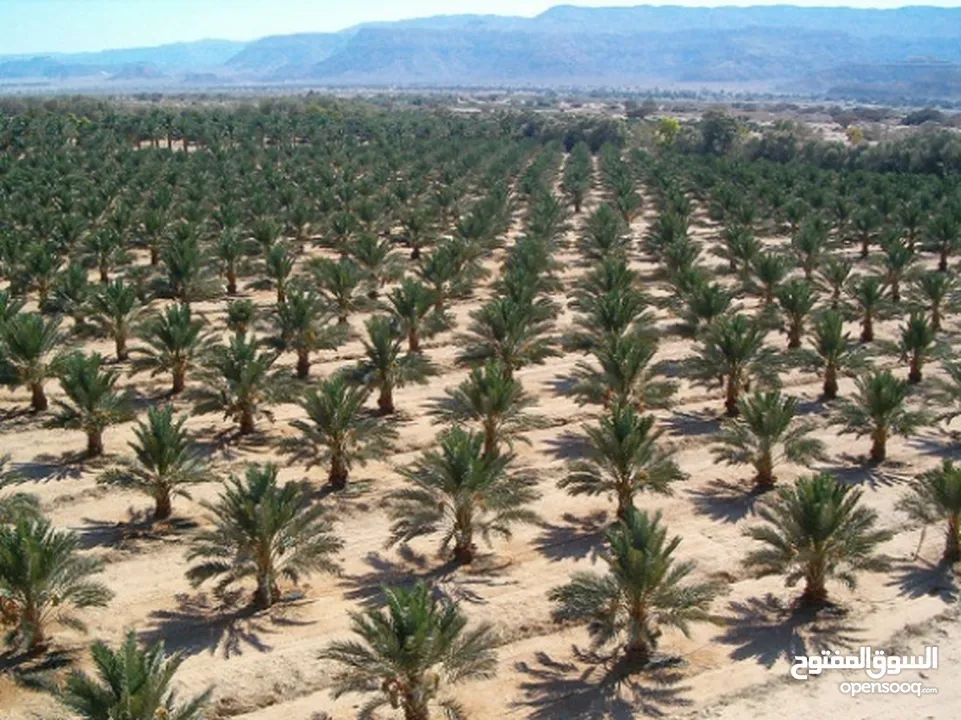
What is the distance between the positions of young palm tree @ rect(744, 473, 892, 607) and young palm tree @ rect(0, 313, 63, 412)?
60.1 ft

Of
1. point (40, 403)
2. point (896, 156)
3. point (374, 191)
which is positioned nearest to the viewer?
point (40, 403)

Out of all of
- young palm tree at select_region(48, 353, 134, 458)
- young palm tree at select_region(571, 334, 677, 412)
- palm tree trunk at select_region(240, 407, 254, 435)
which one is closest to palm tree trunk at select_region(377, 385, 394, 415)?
palm tree trunk at select_region(240, 407, 254, 435)

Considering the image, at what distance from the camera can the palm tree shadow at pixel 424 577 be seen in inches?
734

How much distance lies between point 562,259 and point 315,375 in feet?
72.7

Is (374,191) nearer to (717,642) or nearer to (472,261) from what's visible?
(472,261)

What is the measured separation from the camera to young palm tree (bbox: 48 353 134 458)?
23.4 m

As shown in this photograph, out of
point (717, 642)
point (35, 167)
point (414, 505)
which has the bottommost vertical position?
point (717, 642)

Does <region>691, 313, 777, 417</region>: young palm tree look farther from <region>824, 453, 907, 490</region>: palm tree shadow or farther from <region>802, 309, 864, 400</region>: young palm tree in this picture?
<region>824, 453, 907, 490</region>: palm tree shadow

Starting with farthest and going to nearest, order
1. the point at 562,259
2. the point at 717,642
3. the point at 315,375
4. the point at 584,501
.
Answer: the point at 562,259, the point at 315,375, the point at 584,501, the point at 717,642

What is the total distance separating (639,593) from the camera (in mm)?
16109

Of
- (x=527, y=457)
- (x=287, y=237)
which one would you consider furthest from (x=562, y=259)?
(x=527, y=457)

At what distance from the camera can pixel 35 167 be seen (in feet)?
211

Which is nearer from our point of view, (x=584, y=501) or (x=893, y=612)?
(x=893, y=612)

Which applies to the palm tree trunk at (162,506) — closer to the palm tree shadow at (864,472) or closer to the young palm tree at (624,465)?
the young palm tree at (624,465)
